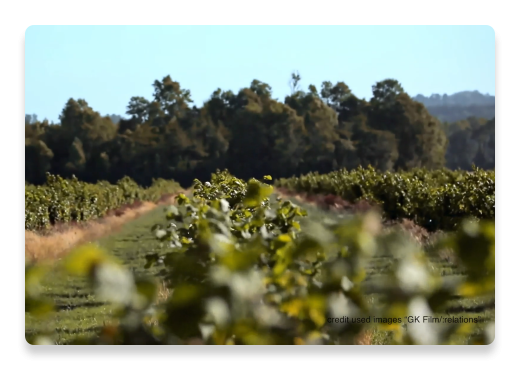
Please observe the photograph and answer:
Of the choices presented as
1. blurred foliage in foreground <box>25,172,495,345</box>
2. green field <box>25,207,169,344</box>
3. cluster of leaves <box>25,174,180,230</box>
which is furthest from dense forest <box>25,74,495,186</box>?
blurred foliage in foreground <box>25,172,495,345</box>

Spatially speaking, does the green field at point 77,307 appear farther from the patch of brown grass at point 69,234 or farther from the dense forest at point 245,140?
the dense forest at point 245,140

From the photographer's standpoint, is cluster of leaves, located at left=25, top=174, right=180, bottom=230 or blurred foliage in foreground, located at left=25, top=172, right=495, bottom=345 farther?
cluster of leaves, located at left=25, top=174, right=180, bottom=230

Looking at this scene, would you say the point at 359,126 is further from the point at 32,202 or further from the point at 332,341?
the point at 332,341

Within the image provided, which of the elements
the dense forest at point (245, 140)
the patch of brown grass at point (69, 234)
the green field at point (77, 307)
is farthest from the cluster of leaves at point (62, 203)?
the dense forest at point (245, 140)

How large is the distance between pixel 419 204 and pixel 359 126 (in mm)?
52838

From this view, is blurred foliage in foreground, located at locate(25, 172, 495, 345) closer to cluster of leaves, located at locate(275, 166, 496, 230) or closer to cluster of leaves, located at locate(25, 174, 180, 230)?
cluster of leaves, located at locate(275, 166, 496, 230)

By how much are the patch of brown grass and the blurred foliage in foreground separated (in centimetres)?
247

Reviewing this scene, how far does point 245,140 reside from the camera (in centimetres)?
6644

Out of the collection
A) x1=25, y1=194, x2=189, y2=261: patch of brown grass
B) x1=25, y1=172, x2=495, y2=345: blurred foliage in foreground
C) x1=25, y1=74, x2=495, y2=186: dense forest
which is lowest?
x1=25, y1=194, x2=189, y2=261: patch of brown grass

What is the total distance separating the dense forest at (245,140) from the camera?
6275 centimetres

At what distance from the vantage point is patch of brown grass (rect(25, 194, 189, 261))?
1196 centimetres

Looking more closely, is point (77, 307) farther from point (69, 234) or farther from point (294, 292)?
point (69, 234)
